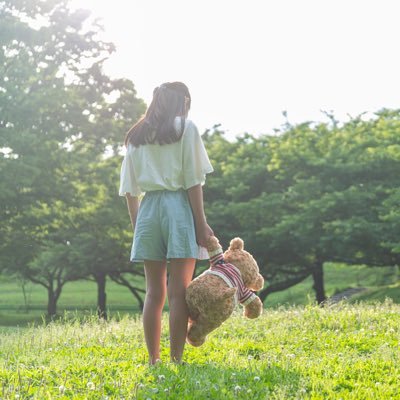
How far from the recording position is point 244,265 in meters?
4.77

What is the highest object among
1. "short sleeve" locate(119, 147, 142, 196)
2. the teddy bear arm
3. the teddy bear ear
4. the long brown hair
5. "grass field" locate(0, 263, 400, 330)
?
the long brown hair

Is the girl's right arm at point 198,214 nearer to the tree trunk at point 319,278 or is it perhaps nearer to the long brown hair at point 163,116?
the long brown hair at point 163,116

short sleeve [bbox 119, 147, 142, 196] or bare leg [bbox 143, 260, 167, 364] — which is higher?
short sleeve [bbox 119, 147, 142, 196]

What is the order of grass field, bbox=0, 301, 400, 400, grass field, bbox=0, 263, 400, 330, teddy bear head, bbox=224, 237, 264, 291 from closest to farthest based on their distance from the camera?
grass field, bbox=0, 301, 400, 400
teddy bear head, bbox=224, 237, 264, 291
grass field, bbox=0, 263, 400, 330

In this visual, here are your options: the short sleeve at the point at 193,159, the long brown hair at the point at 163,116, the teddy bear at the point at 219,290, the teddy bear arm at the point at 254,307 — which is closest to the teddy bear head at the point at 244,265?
the teddy bear at the point at 219,290

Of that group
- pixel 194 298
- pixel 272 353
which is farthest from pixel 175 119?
pixel 272 353

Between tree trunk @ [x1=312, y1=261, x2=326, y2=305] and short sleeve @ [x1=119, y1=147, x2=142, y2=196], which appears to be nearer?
short sleeve @ [x1=119, y1=147, x2=142, y2=196]

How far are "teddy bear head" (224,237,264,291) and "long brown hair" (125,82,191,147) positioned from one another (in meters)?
0.96

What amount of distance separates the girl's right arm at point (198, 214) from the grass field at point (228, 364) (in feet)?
3.01

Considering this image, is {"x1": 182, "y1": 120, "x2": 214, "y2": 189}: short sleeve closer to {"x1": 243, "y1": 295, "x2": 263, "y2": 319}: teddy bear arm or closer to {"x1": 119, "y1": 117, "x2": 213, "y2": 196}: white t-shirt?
{"x1": 119, "y1": 117, "x2": 213, "y2": 196}: white t-shirt

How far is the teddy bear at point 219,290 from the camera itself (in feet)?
14.6

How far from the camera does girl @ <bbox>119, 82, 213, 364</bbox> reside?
4.59 m

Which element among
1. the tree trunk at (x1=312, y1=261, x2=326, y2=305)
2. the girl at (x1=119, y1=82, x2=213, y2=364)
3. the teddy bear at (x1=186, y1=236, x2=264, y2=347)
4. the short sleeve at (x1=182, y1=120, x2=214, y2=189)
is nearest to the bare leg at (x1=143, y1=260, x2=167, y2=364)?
the girl at (x1=119, y1=82, x2=213, y2=364)

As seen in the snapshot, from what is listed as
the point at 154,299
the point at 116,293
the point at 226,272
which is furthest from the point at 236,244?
the point at 116,293
